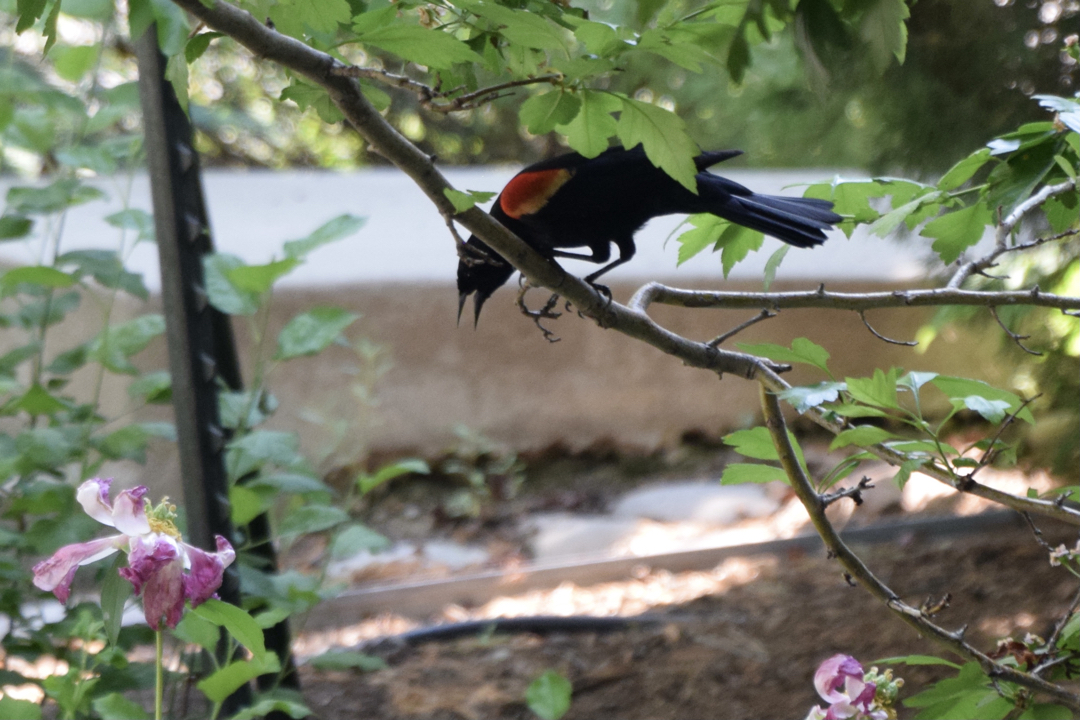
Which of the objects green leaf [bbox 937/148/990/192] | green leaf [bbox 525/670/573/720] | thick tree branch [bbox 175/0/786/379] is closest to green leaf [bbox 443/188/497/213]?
thick tree branch [bbox 175/0/786/379]

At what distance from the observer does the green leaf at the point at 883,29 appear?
0.34 metres

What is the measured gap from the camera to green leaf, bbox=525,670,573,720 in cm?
100

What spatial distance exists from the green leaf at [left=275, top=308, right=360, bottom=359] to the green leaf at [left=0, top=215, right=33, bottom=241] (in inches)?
14.5

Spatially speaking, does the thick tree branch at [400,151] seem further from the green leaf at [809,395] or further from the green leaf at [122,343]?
the green leaf at [122,343]

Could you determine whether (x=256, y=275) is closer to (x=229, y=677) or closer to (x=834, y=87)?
(x=229, y=677)

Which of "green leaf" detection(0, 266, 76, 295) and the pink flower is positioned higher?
the pink flower

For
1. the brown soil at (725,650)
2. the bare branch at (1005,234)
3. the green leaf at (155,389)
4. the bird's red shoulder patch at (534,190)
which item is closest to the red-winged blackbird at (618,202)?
the bird's red shoulder patch at (534,190)

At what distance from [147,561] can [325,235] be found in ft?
2.19

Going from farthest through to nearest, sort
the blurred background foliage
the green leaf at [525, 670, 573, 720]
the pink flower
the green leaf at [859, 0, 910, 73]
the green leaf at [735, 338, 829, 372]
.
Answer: the blurred background foliage
the green leaf at [525, 670, 573, 720]
the green leaf at [735, 338, 829, 372]
the pink flower
the green leaf at [859, 0, 910, 73]

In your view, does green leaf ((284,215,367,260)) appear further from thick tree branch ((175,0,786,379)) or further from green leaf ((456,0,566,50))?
green leaf ((456,0,566,50))

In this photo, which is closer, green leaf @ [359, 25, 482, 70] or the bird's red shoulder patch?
green leaf @ [359, 25, 482, 70]

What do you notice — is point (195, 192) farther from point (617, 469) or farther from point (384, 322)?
point (617, 469)

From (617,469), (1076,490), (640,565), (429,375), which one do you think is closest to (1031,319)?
(640,565)

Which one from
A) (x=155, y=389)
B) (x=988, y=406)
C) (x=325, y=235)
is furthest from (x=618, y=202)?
(x=155, y=389)
